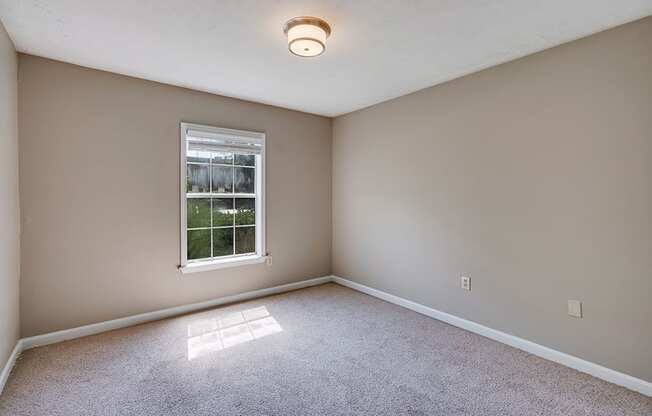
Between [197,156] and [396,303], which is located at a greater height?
[197,156]

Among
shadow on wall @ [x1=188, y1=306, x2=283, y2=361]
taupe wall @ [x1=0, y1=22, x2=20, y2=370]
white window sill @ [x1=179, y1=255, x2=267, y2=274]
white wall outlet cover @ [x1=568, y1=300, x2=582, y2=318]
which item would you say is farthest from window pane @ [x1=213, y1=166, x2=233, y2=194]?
white wall outlet cover @ [x1=568, y1=300, x2=582, y2=318]

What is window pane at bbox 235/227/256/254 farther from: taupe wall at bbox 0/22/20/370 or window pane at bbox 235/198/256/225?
taupe wall at bbox 0/22/20/370

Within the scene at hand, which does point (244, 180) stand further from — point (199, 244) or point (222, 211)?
point (199, 244)

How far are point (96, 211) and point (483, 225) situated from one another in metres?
3.50

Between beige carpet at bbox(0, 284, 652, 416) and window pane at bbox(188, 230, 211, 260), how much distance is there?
735 mm

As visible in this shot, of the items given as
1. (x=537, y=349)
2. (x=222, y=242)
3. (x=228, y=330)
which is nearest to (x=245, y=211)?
(x=222, y=242)

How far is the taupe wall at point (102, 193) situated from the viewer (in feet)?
8.87

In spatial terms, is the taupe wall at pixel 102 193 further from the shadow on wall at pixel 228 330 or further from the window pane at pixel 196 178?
the shadow on wall at pixel 228 330

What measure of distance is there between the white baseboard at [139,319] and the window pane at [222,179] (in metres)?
1.24

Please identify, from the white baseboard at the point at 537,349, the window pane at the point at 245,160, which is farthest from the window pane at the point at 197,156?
the white baseboard at the point at 537,349

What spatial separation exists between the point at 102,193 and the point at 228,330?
170 cm

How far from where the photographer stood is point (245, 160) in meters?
3.99

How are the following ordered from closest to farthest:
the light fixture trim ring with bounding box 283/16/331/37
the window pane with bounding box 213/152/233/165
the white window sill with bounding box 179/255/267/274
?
the light fixture trim ring with bounding box 283/16/331/37 → the white window sill with bounding box 179/255/267/274 → the window pane with bounding box 213/152/233/165

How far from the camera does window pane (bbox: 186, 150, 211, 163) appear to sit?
3529 mm
